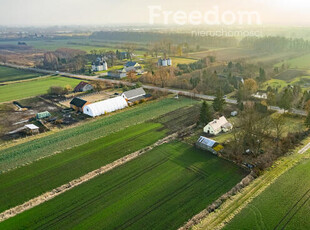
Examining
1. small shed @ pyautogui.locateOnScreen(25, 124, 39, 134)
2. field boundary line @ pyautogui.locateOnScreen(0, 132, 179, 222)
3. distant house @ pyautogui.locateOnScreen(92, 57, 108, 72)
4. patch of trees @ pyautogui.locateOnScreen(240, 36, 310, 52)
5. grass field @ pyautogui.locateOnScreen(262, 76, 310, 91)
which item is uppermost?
patch of trees @ pyautogui.locateOnScreen(240, 36, 310, 52)

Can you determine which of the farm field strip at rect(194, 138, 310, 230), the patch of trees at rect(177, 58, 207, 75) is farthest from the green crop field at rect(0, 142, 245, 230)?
the patch of trees at rect(177, 58, 207, 75)

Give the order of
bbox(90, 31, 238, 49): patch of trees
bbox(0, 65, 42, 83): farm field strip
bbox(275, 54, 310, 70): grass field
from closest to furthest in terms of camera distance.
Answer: bbox(275, 54, 310, 70): grass field < bbox(0, 65, 42, 83): farm field strip < bbox(90, 31, 238, 49): patch of trees

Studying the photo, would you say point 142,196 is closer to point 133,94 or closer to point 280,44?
point 133,94

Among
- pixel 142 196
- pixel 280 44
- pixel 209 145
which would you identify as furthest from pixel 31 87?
pixel 280 44

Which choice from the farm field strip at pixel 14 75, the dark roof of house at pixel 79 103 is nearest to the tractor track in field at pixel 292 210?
the dark roof of house at pixel 79 103

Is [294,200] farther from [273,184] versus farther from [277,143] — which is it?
[277,143]

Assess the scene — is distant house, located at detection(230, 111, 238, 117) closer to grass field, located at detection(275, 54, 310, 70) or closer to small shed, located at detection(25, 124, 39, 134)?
small shed, located at detection(25, 124, 39, 134)
